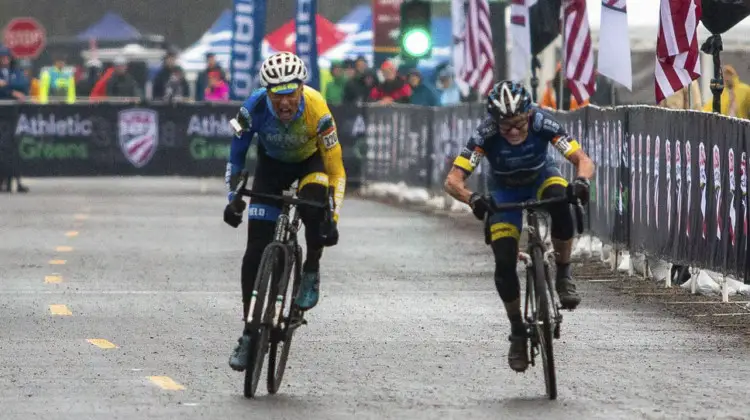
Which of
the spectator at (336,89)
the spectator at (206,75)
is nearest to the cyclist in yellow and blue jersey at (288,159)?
the spectator at (336,89)

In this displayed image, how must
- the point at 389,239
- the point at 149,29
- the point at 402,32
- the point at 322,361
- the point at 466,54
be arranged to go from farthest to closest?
the point at 149,29 < the point at 402,32 < the point at 466,54 < the point at 389,239 < the point at 322,361

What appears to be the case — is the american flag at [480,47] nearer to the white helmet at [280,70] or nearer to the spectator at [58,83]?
the white helmet at [280,70]

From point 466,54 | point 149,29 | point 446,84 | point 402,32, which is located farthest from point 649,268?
point 149,29

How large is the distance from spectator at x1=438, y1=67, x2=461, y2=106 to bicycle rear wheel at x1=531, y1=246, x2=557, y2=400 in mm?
24497

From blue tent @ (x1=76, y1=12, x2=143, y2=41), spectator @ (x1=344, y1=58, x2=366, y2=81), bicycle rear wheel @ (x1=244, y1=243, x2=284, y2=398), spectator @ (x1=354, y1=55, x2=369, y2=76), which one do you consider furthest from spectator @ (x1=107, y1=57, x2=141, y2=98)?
bicycle rear wheel @ (x1=244, y1=243, x2=284, y2=398)

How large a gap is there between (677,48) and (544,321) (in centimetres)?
808

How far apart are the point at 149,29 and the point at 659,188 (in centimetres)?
5770

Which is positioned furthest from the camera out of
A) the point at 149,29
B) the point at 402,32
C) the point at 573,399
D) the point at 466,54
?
the point at 149,29

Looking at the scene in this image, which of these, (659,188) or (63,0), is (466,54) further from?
(63,0)

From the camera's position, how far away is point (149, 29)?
242ft

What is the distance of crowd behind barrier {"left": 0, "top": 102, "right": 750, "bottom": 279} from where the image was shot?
15281 mm

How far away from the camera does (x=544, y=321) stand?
10.6 metres

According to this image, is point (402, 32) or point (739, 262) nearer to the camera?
point (739, 262)

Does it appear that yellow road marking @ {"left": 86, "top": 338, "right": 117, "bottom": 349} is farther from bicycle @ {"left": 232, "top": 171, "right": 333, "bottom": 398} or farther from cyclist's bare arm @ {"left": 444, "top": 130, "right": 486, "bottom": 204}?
cyclist's bare arm @ {"left": 444, "top": 130, "right": 486, "bottom": 204}
